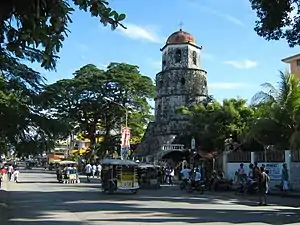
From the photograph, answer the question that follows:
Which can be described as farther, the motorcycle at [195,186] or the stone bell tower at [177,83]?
the stone bell tower at [177,83]

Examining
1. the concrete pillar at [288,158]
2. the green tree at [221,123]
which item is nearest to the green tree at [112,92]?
the green tree at [221,123]

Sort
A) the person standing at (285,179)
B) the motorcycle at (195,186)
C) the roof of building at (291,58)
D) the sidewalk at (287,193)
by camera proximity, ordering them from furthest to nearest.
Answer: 1. the roof of building at (291,58)
2. the motorcycle at (195,186)
3. the person standing at (285,179)
4. the sidewalk at (287,193)

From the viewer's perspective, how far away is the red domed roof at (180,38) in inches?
2554

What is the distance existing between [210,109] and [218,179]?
41.1 ft

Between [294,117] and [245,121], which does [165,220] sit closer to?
[294,117]

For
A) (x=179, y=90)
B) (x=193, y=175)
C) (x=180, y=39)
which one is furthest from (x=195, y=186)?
(x=180, y=39)

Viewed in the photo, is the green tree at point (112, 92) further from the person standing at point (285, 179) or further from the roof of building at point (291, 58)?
the person standing at point (285, 179)

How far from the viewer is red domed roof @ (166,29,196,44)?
6488cm

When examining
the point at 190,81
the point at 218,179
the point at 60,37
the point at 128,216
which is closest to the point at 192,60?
the point at 190,81

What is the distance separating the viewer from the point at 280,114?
27828 millimetres

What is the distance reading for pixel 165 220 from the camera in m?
14.6

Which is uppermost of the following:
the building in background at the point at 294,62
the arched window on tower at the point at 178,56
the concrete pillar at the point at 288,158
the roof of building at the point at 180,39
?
the roof of building at the point at 180,39

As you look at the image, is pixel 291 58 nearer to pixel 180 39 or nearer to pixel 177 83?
pixel 180 39

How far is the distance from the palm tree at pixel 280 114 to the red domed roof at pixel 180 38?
3588cm
